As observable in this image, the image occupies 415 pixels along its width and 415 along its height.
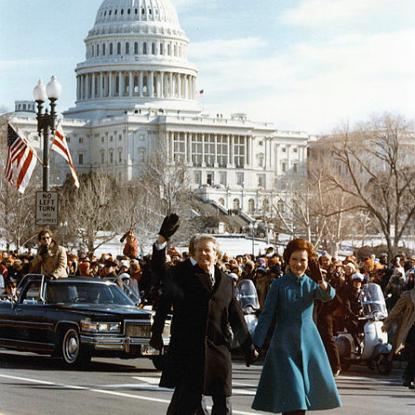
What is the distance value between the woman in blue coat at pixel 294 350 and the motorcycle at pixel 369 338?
9.10m

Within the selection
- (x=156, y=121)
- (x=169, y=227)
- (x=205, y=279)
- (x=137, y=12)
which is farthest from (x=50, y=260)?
(x=156, y=121)

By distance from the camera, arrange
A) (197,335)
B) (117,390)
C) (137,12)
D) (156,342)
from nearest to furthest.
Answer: (197,335) → (156,342) → (117,390) → (137,12)

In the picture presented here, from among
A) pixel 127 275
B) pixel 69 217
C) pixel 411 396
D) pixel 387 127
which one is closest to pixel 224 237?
pixel 69 217

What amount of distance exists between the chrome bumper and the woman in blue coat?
25.8 feet

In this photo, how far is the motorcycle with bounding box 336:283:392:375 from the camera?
66.1ft

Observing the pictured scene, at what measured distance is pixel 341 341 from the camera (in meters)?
20.3

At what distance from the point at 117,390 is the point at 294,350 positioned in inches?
208

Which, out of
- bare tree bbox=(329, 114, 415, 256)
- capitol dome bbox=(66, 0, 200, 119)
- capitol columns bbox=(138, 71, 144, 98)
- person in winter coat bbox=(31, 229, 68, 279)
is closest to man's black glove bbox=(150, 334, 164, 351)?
person in winter coat bbox=(31, 229, 68, 279)

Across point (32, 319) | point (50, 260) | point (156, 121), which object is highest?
point (156, 121)

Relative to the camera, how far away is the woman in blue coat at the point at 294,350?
1073 cm

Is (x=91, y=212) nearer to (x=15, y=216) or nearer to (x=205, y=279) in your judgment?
(x=15, y=216)

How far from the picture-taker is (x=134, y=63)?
182375mm

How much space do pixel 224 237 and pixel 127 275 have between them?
8524cm

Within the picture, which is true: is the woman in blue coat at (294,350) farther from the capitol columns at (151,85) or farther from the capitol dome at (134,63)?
the capitol columns at (151,85)
